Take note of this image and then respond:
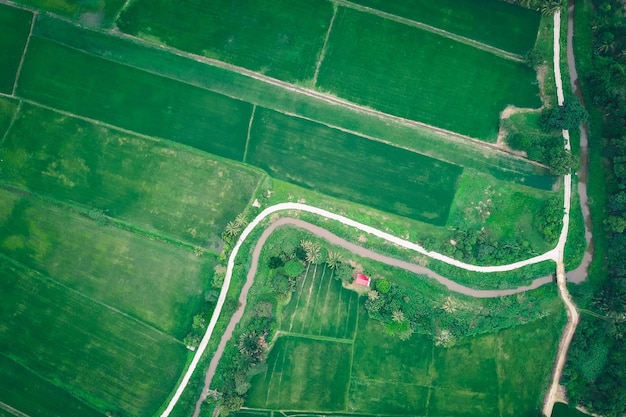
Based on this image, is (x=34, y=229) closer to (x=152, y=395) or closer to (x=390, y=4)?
(x=152, y=395)

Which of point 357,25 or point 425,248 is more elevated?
point 357,25

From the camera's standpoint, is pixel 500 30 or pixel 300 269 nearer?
pixel 300 269

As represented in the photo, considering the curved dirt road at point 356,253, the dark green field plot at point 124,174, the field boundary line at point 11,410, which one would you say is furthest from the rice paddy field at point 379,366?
the field boundary line at point 11,410

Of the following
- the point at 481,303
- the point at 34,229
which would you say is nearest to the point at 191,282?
the point at 34,229

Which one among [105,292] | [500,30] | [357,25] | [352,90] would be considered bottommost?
[105,292]

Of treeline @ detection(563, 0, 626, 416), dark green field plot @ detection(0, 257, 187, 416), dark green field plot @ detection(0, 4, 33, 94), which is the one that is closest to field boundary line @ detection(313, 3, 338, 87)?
treeline @ detection(563, 0, 626, 416)

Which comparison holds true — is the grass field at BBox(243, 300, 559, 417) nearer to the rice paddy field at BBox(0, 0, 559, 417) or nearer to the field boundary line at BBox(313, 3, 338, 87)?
the rice paddy field at BBox(0, 0, 559, 417)

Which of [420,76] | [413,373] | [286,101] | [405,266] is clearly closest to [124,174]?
[286,101]
